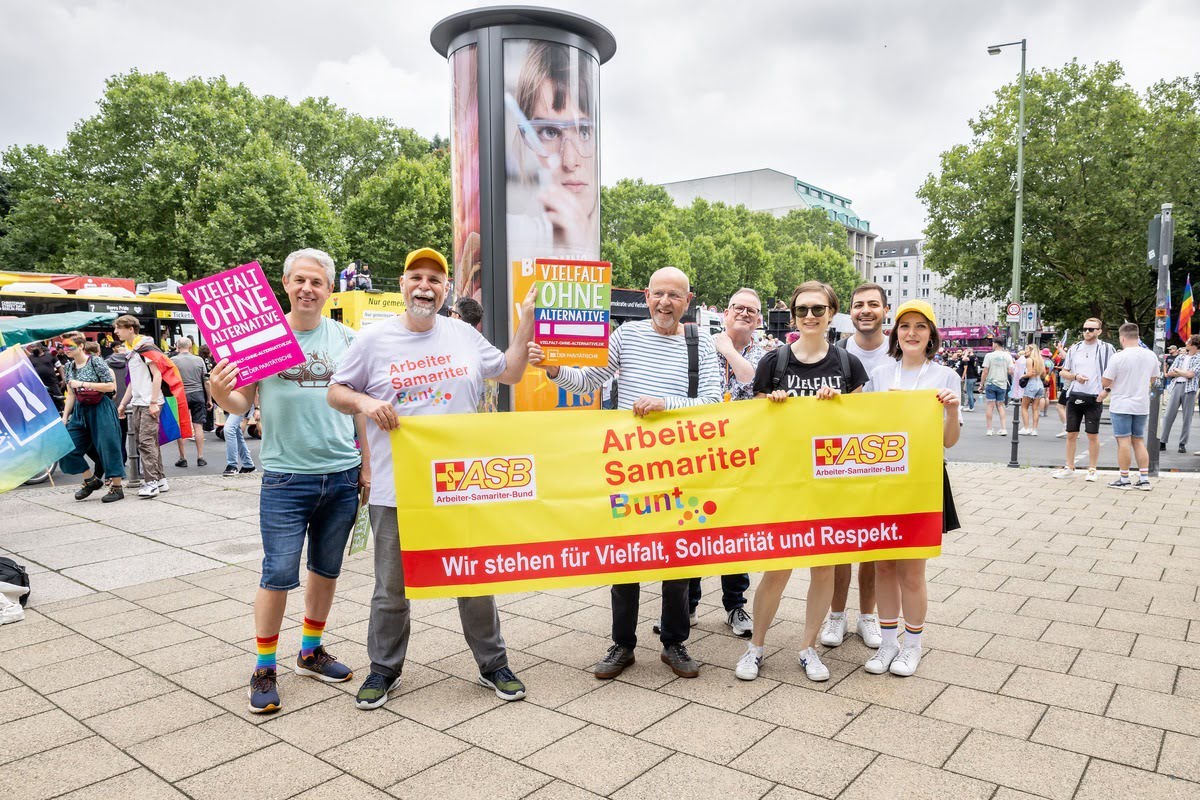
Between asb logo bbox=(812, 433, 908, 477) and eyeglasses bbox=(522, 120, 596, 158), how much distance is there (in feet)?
14.6

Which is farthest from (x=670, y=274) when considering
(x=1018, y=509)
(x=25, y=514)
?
(x=25, y=514)

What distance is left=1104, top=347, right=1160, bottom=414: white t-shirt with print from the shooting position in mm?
8875

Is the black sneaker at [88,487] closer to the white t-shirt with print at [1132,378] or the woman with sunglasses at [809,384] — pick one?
the woman with sunglasses at [809,384]

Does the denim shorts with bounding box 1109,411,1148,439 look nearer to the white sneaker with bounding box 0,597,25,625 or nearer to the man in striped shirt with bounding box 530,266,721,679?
the man in striped shirt with bounding box 530,266,721,679

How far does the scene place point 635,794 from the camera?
2.75 m

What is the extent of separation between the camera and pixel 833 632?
4.28 meters

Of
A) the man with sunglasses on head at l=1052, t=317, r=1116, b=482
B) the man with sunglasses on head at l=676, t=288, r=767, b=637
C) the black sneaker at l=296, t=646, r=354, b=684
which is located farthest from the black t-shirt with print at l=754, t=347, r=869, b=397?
the man with sunglasses on head at l=1052, t=317, r=1116, b=482

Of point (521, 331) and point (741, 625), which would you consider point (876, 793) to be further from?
point (521, 331)

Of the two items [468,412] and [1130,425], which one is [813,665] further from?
[1130,425]

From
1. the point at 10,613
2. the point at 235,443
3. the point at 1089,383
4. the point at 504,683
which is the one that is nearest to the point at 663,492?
the point at 504,683

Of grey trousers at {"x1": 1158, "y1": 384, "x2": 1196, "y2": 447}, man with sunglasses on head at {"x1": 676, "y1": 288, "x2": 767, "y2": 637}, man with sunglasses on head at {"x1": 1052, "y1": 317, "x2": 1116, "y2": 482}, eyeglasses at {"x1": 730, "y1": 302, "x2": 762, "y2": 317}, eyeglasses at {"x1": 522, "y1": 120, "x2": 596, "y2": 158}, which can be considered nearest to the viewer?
man with sunglasses on head at {"x1": 676, "y1": 288, "x2": 767, "y2": 637}

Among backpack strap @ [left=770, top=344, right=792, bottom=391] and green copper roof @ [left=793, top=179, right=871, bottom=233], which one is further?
green copper roof @ [left=793, top=179, right=871, bottom=233]

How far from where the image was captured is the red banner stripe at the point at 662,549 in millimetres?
3451

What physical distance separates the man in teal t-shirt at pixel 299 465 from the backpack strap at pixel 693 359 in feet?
5.15
